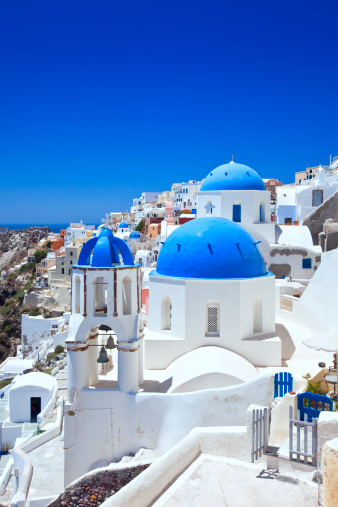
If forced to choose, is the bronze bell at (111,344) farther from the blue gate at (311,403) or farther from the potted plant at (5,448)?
the potted plant at (5,448)

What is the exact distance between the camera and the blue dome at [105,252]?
10133 millimetres

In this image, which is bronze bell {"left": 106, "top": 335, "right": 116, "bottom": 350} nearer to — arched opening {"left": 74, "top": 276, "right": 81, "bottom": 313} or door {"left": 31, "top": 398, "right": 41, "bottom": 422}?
arched opening {"left": 74, "top": 276, "right": 81, "bottom": 313}

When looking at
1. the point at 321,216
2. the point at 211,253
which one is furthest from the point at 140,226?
the point at 211,253

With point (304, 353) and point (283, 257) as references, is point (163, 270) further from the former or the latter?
point (283, 257)

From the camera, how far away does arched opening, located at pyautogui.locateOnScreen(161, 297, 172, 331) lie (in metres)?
11.9

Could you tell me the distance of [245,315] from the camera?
36.9 feet

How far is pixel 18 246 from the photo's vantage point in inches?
3295

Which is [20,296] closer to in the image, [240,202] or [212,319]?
[240,202]

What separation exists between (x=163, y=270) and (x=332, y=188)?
60.0ft

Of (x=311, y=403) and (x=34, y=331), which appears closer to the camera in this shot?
(x=311, y=403)

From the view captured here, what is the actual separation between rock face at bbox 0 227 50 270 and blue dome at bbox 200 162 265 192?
6044 centimetres

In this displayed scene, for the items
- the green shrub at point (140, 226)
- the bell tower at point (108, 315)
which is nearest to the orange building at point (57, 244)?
the green shrub at point (140, 226)

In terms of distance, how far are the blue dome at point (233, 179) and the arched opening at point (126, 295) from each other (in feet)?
31.9

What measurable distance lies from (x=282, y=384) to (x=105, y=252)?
4.30 meters
